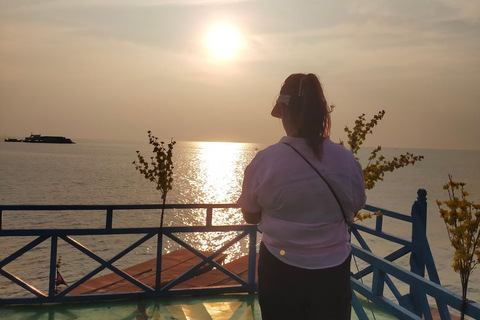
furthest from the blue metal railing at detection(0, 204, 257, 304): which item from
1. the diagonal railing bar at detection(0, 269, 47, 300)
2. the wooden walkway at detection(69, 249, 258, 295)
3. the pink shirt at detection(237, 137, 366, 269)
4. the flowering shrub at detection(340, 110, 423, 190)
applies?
the wooden walkway at detection(69, 249, 258, 295)

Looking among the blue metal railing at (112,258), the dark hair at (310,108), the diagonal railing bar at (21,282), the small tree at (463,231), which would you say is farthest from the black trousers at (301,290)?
the diagonal railing bar at (21,282)

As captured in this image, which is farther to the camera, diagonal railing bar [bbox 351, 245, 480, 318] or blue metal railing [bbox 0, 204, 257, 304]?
blue metal railing [bbox 0, 204, 257, 304]

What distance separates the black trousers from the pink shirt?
40 mm

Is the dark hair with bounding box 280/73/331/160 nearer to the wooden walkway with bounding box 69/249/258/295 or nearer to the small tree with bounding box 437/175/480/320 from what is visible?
the small tree with bounding box 437/175/480/320

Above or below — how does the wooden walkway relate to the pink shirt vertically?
below

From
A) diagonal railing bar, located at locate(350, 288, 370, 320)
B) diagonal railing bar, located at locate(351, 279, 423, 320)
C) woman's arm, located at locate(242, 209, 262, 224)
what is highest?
woman's arm, located at locate(242, 209, 262, 224)

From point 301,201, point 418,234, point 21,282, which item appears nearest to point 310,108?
point 301,201

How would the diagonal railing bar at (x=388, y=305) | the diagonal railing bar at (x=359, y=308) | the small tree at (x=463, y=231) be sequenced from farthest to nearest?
the diagonal railing bar at (x=359, y=308) < the small tree at (x=463, y=231) < the diagonal railing bar at (x=388, y=305)

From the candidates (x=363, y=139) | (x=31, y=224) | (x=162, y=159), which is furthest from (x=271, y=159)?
(x=31, y=224)

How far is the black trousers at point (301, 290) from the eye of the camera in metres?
1.78

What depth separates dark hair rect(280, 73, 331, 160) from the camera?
1792 millimetres

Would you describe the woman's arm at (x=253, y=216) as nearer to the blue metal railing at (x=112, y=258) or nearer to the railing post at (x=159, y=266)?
the blue metal railing at (x=112, y=258)

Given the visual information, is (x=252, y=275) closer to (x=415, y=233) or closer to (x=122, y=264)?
(x=415, y=233)

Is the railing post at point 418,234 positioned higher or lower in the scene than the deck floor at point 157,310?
higher
